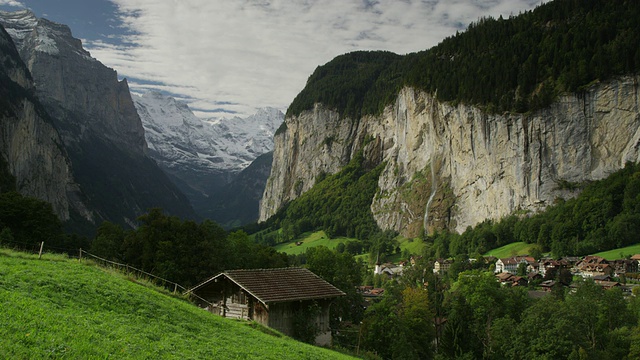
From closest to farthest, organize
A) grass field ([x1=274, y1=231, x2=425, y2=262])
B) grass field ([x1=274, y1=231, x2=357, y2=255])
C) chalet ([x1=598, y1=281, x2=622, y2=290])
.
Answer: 1. chalet ([x1=598, y1=281, x2=622, y2=290])
2. grass field ([x1=274, y1=231, x2=425, y2=262])
3. grass field ([x1=274, y1=231, x2=357, y2=255])

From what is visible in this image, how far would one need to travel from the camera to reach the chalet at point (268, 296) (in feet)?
108

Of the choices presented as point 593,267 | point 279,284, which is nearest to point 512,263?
point 593,267

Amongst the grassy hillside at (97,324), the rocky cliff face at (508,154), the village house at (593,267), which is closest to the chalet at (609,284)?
the village house at (593,267)

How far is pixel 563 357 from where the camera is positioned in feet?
154

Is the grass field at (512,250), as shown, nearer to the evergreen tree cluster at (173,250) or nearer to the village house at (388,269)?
the village house at (388,269)

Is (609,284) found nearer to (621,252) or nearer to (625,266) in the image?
(625,266)

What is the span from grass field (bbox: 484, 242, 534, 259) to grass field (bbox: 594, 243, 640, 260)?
16234 mm

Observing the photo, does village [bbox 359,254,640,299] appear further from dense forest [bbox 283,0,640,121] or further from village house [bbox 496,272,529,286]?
dense forest [bbox 283,0,640,121]

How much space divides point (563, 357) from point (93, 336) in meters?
44.1

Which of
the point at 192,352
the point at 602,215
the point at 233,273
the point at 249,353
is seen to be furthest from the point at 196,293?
the point at 602,215

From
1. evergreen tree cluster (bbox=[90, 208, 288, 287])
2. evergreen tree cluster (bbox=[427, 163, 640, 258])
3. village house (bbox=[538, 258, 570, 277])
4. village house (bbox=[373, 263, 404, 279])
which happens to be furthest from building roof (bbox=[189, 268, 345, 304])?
evergreen tree cluster (bbox=[427, 163, 640, 258])

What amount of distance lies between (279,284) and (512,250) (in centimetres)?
10646

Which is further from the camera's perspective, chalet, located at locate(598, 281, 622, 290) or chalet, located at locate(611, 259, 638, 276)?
chalet, located at locate(611, 259, 638, 276)

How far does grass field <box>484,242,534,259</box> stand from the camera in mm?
126225
